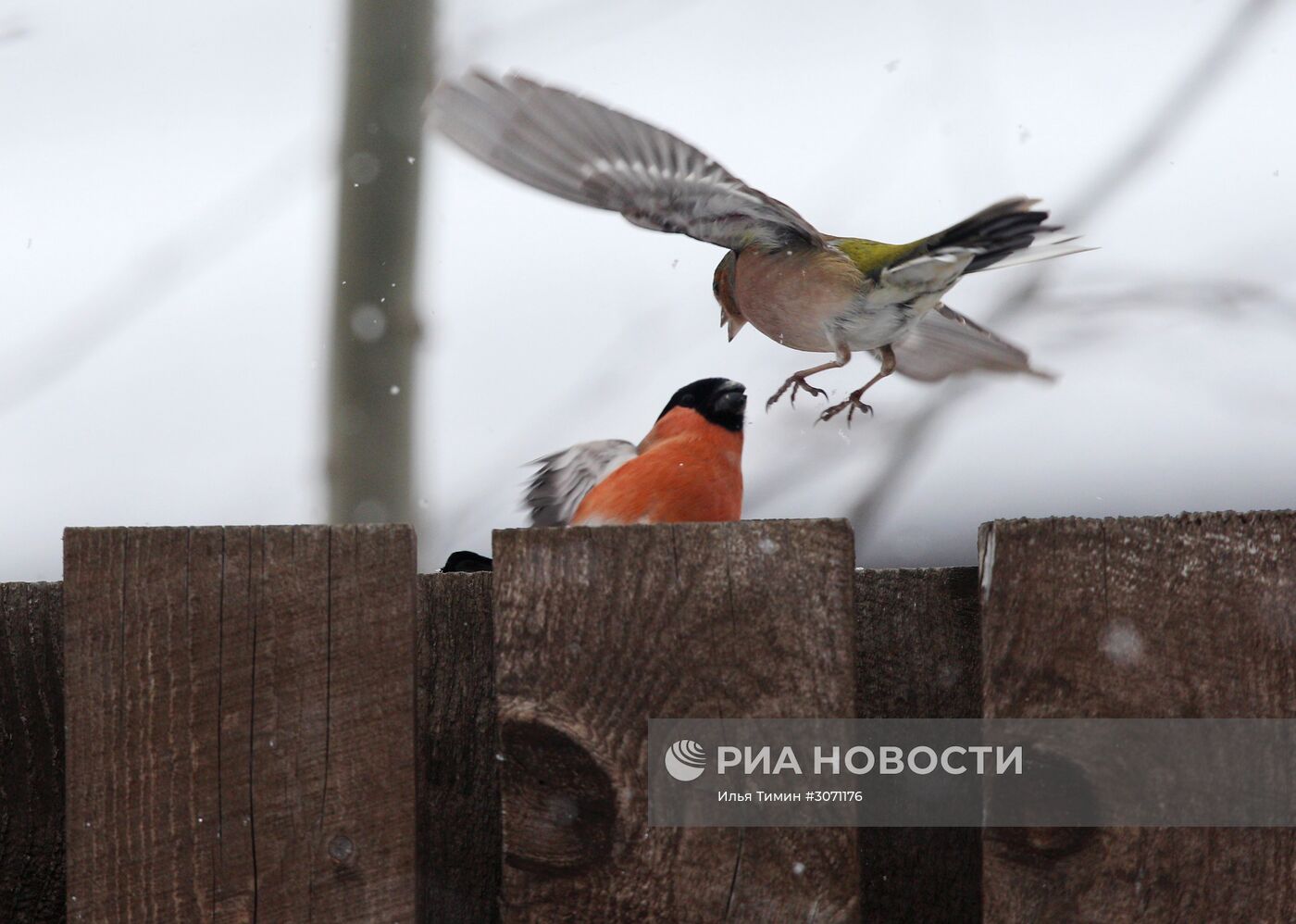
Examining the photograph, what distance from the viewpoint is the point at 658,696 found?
1.29 meters

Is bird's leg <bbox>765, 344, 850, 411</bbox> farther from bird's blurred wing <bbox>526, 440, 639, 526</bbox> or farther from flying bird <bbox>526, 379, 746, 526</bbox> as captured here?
bird's blurred wing <bbox>526, 440, 639, 526</bbox>

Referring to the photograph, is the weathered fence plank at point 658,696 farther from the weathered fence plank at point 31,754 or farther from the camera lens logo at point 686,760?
the weathered fence plank at point 31,754

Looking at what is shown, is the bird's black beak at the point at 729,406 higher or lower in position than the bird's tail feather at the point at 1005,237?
lower

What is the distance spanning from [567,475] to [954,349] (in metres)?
0.82

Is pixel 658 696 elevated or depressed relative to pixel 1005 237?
depressed

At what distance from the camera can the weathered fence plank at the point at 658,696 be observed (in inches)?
50.1

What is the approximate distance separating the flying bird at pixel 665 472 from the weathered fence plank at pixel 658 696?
75 centimetres

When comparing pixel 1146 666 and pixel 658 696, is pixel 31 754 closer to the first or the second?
pixel 658 696

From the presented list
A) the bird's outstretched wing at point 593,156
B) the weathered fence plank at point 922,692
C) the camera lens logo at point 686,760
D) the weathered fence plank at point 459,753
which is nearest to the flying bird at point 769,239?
the bird's outstretched wing at point 593,156

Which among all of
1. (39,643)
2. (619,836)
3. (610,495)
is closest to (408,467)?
(610,495)

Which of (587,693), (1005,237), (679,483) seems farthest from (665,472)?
(587,693)

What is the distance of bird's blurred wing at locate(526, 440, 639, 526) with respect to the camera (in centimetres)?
259

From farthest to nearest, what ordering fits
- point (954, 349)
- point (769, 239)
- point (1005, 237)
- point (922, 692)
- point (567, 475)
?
point (567, 475) < point (954, 349) < point (769, 239) < point (1005, 237) < point (922, 692)

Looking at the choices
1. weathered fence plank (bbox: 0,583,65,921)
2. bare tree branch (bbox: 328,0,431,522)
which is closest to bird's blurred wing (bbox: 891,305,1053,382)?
weathered fence plank (bbox: 0,583,65,921)
